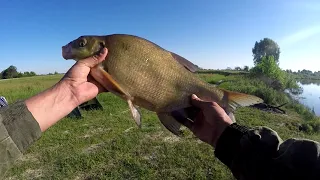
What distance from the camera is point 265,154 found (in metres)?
1.64

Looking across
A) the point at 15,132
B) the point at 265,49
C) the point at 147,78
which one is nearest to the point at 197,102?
the point at 147,78

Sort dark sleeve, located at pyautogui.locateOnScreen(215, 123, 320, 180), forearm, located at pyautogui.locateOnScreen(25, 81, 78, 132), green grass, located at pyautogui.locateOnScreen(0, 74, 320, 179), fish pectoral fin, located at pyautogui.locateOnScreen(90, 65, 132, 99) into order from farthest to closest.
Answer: green grass, located at pyautogui.locateOnScreen(0, 74, 320, 179), fish pectoral fin, located at pyautogui.locateOnScreen(90, 65, 132, 99), forearm, located at pyautogui.locateOnScreen(25, 81, 78, 132), dark sleeve, located at pyautogui.locateOnScreen(215, 123, 320, 180)

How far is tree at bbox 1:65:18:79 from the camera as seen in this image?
69812 mm

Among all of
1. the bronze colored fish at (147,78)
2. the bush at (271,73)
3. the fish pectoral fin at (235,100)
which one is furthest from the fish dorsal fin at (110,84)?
the bush at (271,73)

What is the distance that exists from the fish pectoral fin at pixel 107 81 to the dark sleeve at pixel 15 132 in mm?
633

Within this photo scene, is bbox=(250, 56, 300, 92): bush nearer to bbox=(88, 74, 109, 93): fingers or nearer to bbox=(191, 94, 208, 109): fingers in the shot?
bbox=(191, 94, 208, 109): fingers

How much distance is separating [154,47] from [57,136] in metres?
7.28

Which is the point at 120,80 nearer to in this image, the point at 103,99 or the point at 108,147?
the point at 108,147

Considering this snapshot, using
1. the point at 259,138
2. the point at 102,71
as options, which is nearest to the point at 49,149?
the point at 102,71

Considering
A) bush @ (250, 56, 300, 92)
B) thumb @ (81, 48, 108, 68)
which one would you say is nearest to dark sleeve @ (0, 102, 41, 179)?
thumb @ (81, 48, 108, 68)

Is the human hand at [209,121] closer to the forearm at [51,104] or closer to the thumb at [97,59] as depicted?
→ the thumb at [97,59]

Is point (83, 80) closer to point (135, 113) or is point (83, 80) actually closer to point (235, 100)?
point (135, 113)

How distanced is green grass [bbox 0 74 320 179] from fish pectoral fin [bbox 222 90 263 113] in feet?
9.30

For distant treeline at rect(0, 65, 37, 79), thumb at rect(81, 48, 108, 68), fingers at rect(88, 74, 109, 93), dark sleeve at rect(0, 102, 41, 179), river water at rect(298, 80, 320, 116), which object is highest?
thumb at rect(81, 48, 108, 68)
